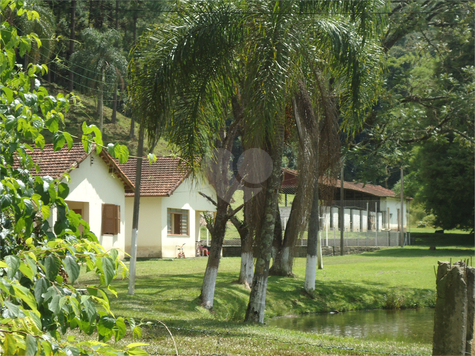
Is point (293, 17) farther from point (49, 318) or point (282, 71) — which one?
point (49, 318)

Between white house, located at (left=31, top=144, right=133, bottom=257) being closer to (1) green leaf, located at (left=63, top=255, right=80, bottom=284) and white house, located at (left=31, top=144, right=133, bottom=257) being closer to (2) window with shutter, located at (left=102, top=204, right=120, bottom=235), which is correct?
(2) window with shutter, located at (left=102, top=204, right=120, bottom=235)

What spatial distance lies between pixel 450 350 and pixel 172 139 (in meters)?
6.30

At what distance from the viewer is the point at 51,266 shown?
7.96ft

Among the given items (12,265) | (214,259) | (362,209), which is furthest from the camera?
(362,209)

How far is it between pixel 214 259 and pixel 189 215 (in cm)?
1632

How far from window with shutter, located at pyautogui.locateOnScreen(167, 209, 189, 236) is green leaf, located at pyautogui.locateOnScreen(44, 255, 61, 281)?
25.3 m

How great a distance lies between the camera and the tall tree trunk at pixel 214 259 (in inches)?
486

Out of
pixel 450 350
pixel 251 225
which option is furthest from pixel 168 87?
pixel 450 350

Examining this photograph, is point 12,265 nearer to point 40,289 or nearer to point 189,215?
point 40,289

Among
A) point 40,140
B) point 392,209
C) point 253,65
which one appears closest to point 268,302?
point 253,65

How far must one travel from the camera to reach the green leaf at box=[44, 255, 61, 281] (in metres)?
2.41

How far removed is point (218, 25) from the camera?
370 inches

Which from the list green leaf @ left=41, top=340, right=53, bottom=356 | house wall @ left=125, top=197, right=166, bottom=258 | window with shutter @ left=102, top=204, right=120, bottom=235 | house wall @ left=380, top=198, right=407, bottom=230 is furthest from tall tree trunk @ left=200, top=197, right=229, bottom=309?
house wall @ left=380, top=198, right=407, bottom=230

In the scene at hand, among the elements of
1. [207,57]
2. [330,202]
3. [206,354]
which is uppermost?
[207,57]
